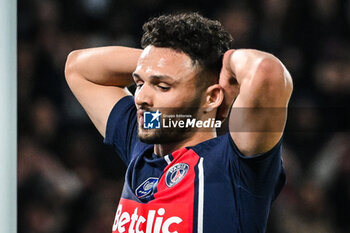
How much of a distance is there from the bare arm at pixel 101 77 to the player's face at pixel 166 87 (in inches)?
6.4

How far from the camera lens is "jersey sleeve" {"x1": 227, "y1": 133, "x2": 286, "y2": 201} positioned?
0.82 m

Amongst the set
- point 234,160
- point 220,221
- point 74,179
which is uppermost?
point 234,160

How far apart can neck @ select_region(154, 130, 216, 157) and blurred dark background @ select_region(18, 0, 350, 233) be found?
0.41 meters

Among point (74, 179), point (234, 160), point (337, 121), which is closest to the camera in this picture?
point (234, 160)

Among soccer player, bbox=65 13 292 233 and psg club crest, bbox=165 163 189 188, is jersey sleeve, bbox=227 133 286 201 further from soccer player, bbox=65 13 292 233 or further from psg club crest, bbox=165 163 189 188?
psg club crest, bbox=165 163 189 188

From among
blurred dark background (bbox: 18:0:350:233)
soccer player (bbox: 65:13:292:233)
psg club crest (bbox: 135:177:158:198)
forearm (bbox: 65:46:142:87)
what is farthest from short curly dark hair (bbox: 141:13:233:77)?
blurred dark background (bbox: 18:0:350:233)

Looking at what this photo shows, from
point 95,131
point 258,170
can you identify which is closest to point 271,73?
point 258,170

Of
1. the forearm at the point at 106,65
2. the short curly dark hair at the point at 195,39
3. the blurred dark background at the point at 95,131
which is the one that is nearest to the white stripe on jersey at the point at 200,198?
the short curly dark hair at the point at 195,39

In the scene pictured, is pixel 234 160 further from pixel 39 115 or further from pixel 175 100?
pixel 39 115

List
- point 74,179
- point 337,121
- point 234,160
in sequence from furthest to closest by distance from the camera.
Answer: point 74,179, point 337,121, point 234,160

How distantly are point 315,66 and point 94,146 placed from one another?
69 cm

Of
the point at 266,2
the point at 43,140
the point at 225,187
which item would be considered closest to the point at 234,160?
the point at 225,187

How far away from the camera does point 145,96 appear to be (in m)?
0.96

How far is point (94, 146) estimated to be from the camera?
1.47 meters
